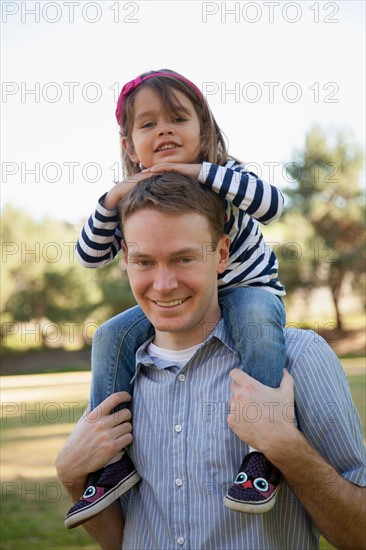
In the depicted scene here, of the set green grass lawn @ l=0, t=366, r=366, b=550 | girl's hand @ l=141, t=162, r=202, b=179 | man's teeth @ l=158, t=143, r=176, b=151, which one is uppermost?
man's teeth @ l=158, t=143, r=176, b=151

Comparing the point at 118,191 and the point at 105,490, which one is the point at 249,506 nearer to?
the point at 105,490

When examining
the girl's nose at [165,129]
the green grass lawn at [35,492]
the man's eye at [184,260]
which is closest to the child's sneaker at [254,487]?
the man's eye at [184,260]

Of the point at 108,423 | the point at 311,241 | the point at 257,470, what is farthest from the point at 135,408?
the point at 311,241

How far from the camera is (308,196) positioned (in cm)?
3016

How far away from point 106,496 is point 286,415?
25.3 inches

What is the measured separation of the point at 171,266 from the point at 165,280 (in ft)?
0.19

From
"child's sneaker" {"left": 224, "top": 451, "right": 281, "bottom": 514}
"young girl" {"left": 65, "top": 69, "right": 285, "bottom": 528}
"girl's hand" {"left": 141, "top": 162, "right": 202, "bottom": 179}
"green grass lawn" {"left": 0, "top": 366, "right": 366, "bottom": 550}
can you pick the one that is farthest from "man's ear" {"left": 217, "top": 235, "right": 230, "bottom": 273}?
"green grass lawn" {"left": 0, "top": 366, "right": 366, "bottom": 550}

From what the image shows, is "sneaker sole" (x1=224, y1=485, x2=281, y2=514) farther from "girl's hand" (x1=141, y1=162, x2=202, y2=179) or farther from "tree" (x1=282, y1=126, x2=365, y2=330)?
"tree" (x1=282, y1=126, x2=365, y2=330)

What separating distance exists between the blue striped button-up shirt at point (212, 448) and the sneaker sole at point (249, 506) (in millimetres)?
60

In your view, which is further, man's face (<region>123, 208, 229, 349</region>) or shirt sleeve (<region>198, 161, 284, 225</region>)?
shirt sleeve (<region>198, 161, 284, 225</region>)

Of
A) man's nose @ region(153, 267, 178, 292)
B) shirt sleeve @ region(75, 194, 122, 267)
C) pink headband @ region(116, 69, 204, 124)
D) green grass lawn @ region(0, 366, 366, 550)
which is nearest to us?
man's nose @ region(153, 267, 178, 292)

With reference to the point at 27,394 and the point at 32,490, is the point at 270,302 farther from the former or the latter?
the point at 27,394

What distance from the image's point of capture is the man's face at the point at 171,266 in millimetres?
2117

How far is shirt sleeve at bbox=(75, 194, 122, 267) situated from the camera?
253 cm
